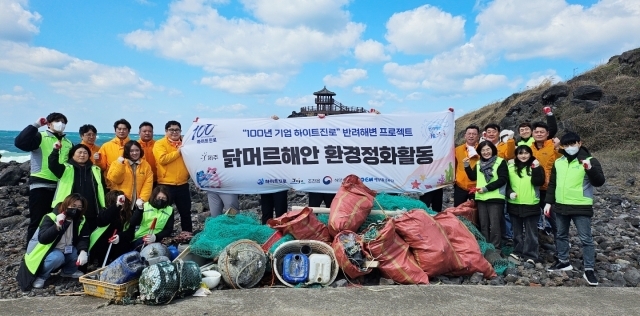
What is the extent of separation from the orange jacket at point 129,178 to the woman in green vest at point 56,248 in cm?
65

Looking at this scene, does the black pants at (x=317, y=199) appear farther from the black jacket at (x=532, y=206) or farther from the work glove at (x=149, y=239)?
the black jacket at (x=532, y=206)

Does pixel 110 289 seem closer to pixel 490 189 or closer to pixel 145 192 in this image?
pixel 145 192

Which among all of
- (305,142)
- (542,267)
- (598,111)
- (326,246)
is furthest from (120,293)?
(598,111)

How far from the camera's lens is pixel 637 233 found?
25.8 feet

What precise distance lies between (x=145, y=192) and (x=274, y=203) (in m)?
1.94

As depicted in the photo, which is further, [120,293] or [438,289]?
[438,289]

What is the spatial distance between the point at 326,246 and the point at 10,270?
453cm

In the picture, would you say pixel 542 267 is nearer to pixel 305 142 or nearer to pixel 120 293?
pixel 305 142

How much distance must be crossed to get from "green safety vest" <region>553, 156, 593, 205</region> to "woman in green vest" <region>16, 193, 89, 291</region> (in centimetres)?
572

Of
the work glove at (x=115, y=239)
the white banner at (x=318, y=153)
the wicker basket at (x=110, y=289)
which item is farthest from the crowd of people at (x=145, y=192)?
the wicker basket at (x=110, y=289)

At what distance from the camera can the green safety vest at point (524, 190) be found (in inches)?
223

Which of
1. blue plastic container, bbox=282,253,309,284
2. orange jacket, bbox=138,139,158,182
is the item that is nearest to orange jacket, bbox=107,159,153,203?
orange jacket, bbox=138,139,158,182

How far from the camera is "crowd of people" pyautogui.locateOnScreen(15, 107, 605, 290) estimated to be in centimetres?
518

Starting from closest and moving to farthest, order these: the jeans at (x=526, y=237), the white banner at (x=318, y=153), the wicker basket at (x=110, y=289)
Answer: the wicker basket at (x=110, y=289) → the jeans at (x=526, y=237) → the white banner at (x=318, y=153)
